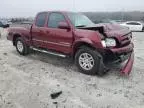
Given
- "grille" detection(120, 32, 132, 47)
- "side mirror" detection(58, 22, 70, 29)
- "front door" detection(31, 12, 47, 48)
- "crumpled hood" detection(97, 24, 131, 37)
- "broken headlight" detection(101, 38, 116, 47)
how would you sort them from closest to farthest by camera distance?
"broken headlight" detection(101, 38, 116, 47) → "crumpled hood" detection(97, 24, 131, 37) → "grille" detection(120, 32, 132, 47) → "side mirror" detection(58, 22, 70, 29) → "front door" detection(31, 12, 47, 48)

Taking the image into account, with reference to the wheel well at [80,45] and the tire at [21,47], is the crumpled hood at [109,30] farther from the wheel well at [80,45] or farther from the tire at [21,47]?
the tire at [21,47]

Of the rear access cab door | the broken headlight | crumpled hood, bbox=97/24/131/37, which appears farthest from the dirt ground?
crumpled hood, bbox=97/24/131/37

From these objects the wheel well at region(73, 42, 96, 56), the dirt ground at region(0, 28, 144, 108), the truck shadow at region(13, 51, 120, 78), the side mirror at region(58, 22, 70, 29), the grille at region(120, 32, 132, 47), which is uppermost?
the side mirror at region(58, 22, 70, 29)

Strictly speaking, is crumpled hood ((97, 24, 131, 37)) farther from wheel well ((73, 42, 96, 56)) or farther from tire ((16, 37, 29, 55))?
tire ((16, 37, 29, 55))

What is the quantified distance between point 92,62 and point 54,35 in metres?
1.74

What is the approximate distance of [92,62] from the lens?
22.4 ft

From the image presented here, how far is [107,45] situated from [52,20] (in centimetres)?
243

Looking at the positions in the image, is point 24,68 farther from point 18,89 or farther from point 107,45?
point 107,45

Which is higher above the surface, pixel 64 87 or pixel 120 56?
pixel 120 56

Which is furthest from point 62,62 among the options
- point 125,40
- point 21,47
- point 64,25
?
point 125,40

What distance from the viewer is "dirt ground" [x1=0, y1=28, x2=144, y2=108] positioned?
5.01 m

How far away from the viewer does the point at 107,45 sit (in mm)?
6547

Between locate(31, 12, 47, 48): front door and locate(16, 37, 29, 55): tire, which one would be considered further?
locate(16, 37, 29, 55): tire

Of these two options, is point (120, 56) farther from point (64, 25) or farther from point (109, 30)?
point (64, 25)
